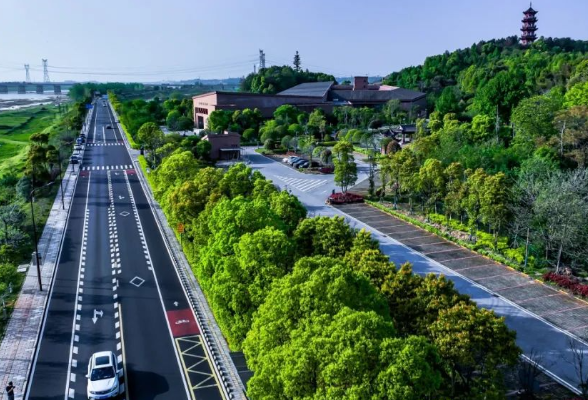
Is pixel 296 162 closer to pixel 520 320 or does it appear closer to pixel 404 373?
pixel 520 320

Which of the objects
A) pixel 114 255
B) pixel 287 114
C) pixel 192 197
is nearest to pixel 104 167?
pixel 114 255

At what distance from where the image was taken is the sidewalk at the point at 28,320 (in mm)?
23078

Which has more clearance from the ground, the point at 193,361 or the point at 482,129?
the point at 482,129

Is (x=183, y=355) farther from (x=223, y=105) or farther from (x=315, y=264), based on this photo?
(x=223, y=105)

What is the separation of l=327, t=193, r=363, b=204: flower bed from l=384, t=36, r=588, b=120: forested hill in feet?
99.2

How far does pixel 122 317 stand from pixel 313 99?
85.3 meters

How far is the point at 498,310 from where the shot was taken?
27969 millimetres

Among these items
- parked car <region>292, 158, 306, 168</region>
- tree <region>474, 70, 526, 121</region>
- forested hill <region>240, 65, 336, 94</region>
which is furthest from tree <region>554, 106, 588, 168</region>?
forested hill <region>240, 65, 336, 94</region>

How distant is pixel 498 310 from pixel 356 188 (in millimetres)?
28732

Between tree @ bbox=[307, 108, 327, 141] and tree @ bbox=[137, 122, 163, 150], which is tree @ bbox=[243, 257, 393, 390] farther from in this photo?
tree @ bbox=[307, 108, 327, 141]

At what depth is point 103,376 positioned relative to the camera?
846 inches

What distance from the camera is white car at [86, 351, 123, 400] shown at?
20844 mm

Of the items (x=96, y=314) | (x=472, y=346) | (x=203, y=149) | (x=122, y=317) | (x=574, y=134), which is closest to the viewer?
(x=472, y=346)

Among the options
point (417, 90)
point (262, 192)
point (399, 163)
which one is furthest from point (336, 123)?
Answer: point (262, 192)
